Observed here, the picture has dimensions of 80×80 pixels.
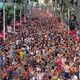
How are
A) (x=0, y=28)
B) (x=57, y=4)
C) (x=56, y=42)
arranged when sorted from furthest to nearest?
(x=57, y=4) → (x=0, y=28) → (x=56, y=42)

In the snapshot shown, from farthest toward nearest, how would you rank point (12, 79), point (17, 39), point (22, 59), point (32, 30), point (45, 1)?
point (45, 1)
point (32, 30)
point (17, 39)
point (22, 59)
point (12, 79)

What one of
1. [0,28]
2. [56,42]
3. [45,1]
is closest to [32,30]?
[0,28]

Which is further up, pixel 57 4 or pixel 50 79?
pixel 50 79

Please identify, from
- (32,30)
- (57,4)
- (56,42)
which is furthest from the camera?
(57,4)

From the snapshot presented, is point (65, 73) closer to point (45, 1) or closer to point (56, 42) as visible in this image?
point (56, 42)

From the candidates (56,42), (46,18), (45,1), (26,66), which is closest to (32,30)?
(56,42)

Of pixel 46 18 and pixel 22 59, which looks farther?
pixel 46 18

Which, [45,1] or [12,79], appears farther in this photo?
[45,1]

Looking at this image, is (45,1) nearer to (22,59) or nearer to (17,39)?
(17,39)

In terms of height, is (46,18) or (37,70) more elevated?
(37,70)
